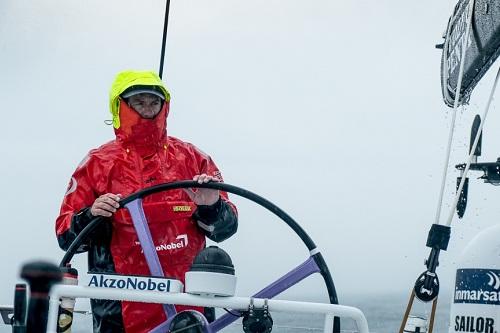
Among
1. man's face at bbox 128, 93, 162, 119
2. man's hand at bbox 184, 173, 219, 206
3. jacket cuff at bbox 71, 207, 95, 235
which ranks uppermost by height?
man's face at bbox 128, 93, 162, 119

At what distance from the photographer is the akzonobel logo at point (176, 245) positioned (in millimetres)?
2816

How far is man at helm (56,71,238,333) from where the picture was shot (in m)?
2.79

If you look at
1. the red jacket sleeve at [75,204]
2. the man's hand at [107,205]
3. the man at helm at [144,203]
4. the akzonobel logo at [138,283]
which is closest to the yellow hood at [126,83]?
the man at helm at [144,203]

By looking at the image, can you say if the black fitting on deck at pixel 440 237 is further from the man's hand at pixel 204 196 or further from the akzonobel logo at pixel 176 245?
the akzonobel logo at pixel 176 245

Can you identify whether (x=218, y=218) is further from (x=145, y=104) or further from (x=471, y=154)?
(x=471, y=154)

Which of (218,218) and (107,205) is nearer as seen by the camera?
(107,205)

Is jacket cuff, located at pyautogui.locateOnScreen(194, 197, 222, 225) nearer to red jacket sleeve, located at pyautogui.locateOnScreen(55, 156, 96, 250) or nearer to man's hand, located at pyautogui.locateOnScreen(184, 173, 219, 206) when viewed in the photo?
man's hand, located at pyautogui.locateOnScreen(184, 173, 219, 206)

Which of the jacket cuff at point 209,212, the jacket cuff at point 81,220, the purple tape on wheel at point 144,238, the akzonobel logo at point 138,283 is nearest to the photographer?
the akzonobel logo at point 138,283

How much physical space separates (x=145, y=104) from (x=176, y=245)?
1.66 feet

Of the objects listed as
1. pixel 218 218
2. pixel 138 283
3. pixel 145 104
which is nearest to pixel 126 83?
pixel 145 104

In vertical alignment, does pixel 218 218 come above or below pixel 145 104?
below

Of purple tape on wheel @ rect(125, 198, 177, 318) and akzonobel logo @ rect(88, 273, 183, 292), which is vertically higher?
purple tape on wheel @ rect(125, 198, 177, 318)

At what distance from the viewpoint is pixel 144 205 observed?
2.79 m

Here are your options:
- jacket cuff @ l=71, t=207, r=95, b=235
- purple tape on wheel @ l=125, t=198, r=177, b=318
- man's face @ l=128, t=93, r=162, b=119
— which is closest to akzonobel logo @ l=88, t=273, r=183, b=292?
purple tape on wheel @ l=125, t=198, r=177, b=318
